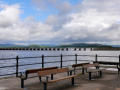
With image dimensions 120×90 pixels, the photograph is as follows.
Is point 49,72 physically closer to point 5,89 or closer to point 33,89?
point 33,89

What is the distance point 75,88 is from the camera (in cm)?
645

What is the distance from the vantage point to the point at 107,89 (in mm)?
6328

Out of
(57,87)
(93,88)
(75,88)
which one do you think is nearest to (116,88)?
(93,88)

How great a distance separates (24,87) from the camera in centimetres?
658

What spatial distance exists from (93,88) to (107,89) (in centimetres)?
52

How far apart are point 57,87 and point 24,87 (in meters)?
1.30

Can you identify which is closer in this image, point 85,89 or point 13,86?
point 85,89

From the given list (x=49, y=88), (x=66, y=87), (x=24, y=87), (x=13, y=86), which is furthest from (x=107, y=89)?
(x=13, y=86)

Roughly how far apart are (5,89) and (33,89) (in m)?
1.06

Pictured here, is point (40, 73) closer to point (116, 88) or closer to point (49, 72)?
point (49, 72)

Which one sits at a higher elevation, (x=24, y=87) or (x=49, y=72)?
(x=49, y=72)

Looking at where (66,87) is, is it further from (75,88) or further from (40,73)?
(40,73)

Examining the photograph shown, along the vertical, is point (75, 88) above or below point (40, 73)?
below

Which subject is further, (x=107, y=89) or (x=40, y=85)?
(x=40, y=85)
